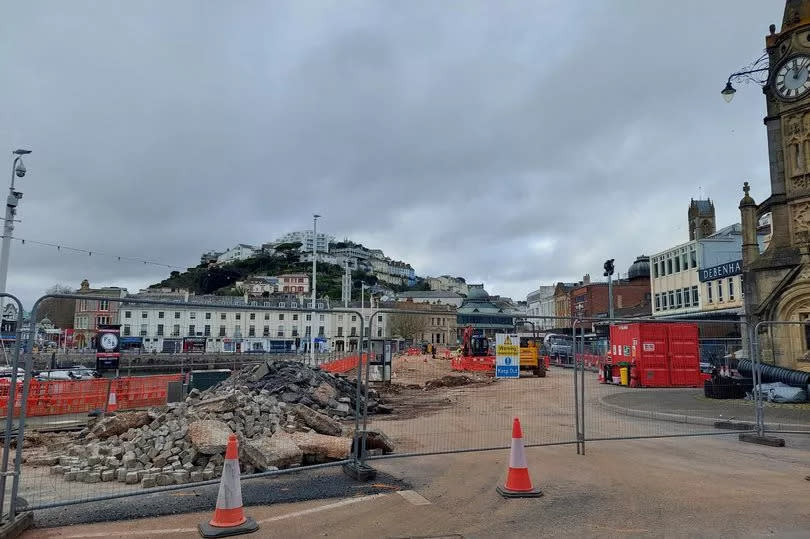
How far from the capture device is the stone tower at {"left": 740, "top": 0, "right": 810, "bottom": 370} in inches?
708

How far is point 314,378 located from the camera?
1878 centimetres

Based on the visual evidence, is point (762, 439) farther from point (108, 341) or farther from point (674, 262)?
point (674, 262)

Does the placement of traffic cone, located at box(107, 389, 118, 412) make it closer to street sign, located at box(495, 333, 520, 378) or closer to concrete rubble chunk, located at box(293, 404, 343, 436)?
concrete rubble chunk, located at box(293, 404, 343, 436)

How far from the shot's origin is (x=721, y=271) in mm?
42750

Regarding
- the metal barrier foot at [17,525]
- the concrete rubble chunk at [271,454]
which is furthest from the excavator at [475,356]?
the metal barrier foot at [17,525]

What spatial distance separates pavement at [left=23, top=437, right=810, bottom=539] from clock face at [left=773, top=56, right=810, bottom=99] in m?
14.8

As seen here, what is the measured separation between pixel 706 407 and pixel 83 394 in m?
18.1

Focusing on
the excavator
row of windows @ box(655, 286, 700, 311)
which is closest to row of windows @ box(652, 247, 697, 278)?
row of windows @ box(655, 286, 700, 311)

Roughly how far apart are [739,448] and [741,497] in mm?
4158

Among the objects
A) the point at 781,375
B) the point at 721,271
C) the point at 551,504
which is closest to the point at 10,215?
the point at 551,504

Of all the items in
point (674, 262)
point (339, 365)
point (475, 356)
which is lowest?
point (339, 365)

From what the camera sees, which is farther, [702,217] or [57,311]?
[702,217]

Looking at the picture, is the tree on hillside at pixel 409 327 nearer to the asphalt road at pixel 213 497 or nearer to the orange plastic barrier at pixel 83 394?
the orange plastic barrier at pixel 83 394

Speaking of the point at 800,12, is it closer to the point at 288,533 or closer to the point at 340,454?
the point at 340,454
